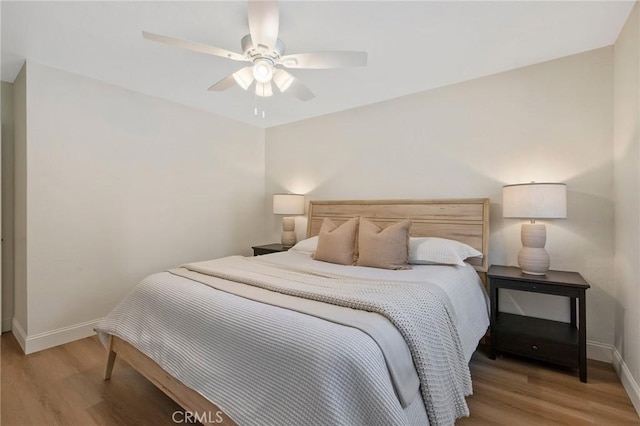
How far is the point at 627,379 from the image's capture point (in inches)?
73.7

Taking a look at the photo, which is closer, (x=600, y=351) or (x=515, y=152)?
(x=600, y=351)

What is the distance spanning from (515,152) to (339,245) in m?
1.77

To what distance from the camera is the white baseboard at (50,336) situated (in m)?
2.41

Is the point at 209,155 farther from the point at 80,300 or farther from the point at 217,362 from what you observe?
the point at 217,362

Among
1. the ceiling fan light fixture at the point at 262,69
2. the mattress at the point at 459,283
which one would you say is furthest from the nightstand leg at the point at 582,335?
the ceiling fan light fixture at the point at 262,69

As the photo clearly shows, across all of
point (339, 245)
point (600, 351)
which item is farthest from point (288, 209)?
point (600, 351)

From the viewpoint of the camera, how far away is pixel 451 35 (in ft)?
6.66

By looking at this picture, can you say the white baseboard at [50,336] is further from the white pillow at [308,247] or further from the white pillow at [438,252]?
the white pillow at [438,252]

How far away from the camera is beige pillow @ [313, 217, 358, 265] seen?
8.42 feet

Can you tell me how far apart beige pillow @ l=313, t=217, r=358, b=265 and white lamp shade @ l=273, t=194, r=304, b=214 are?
3.67 ft

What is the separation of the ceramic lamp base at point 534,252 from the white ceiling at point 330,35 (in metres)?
1.40

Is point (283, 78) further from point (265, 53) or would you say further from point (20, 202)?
point (20, 202)

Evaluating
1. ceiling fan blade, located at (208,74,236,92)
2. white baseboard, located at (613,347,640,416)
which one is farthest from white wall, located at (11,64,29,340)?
white baseboard, located at (613,347,640,416)

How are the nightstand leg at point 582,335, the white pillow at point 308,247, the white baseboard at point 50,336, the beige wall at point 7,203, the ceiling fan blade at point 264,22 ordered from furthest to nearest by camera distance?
1. the white pillow at point 308,247
2. the beige wall at point 7,203
3. the white baseboard at point 50,336
4. the nightstand leg at point 582,335
5. the ceiling fan blade at point 264,22
